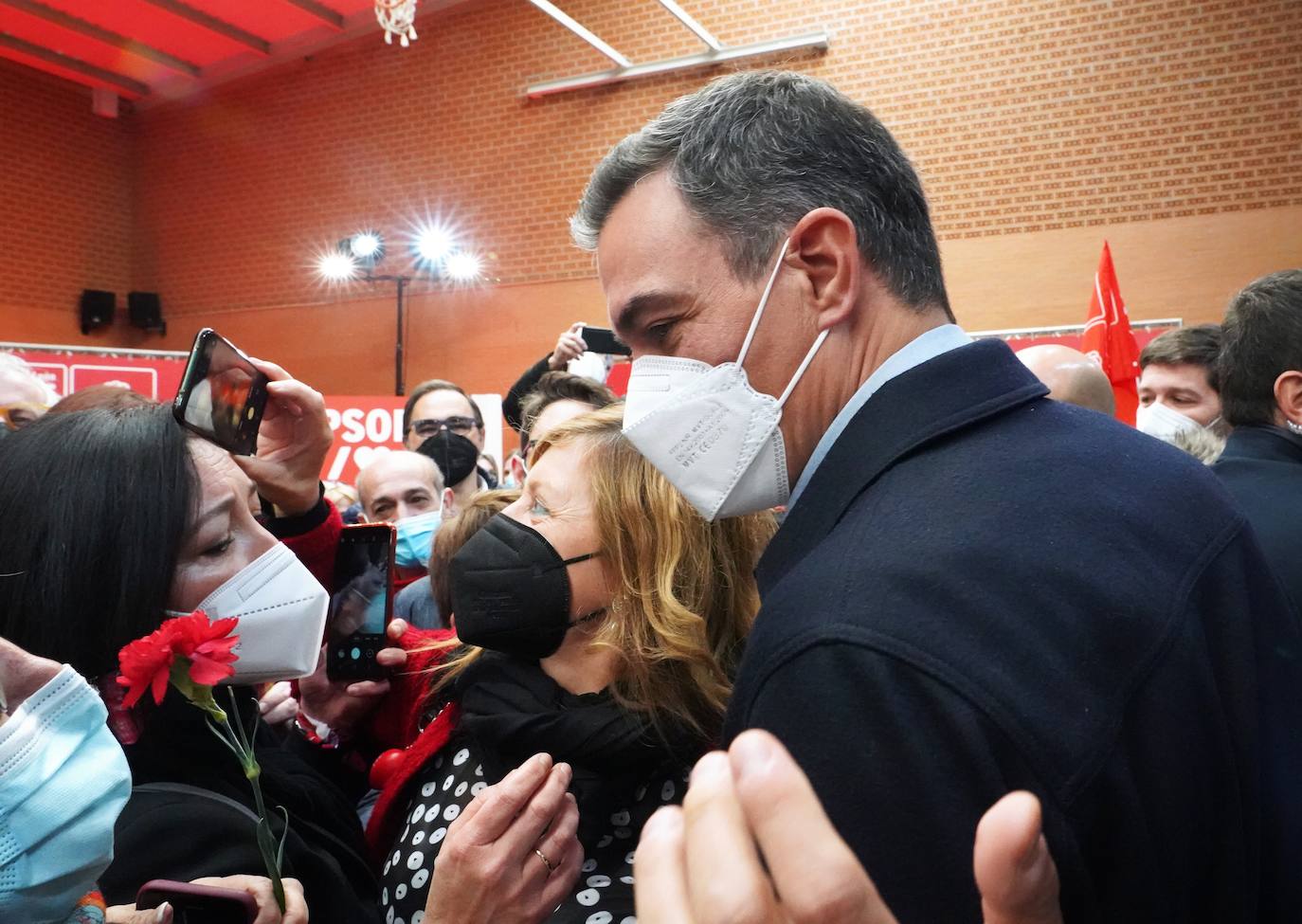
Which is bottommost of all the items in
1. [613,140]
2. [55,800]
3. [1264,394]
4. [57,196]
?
[55,800]

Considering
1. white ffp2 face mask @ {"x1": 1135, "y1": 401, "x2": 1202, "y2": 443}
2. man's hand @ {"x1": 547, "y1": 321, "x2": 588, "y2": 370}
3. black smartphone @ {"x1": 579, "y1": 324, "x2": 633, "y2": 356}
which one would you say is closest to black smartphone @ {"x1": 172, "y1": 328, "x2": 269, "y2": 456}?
black smartphone @ {"x1": 579, "y1": 324, "x2": 633, "y2": 356}

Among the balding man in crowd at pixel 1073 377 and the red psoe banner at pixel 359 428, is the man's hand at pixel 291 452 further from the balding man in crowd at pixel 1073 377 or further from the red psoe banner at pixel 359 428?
the red psoe banner at pixel 359 428

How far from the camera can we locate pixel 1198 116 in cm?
878

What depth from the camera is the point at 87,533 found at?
57.4 inches

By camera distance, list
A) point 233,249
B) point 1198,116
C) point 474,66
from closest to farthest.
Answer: point 1198,116 → point 474,66 → point 233,249

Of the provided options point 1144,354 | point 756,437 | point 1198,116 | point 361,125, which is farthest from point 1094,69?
point 756,437

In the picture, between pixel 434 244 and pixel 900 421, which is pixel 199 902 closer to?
pixel 900 421

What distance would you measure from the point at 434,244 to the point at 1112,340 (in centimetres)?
820

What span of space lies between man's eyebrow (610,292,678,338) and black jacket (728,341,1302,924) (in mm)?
374

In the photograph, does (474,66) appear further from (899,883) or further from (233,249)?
(899,883)

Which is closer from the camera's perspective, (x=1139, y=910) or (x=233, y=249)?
(x=1139, y=910)

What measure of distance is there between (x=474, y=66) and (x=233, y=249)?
403 cm

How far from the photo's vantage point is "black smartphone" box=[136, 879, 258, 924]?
3.74 feet

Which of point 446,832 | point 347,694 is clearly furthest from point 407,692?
point 446,832
